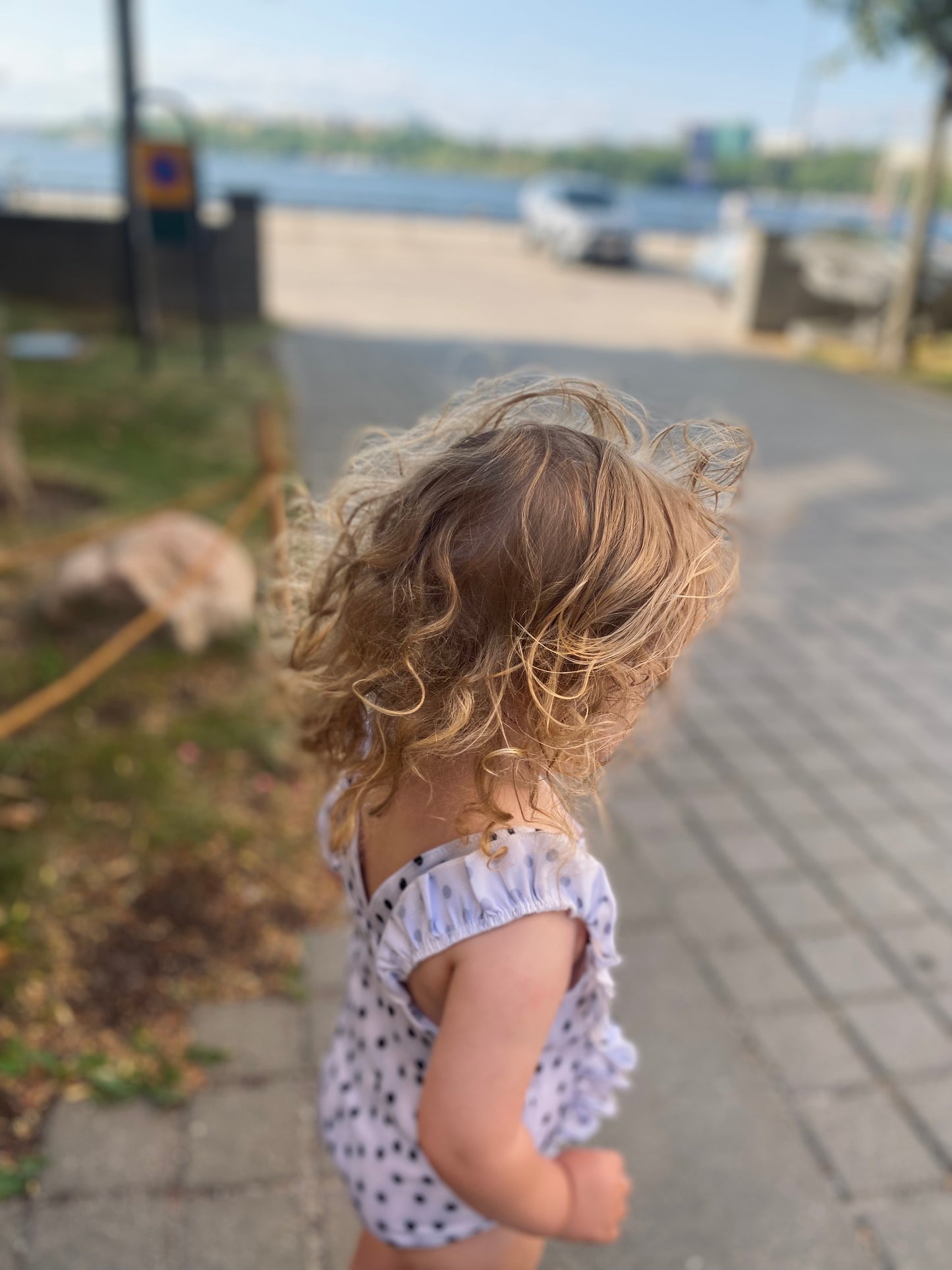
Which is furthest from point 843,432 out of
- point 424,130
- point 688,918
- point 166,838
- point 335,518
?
point 424,130

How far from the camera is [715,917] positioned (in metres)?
2.66

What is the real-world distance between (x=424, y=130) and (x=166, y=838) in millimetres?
55955

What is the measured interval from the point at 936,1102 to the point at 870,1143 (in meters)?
0.23

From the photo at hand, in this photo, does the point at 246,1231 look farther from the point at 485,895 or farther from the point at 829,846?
the point at 829,846

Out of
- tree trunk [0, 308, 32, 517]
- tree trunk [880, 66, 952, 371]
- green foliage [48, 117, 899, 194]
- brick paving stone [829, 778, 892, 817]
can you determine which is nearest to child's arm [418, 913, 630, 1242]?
brick paving stone [829, 778, 892, 817]

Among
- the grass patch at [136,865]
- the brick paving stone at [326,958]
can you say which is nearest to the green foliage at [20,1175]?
the grass patch at [136,865]

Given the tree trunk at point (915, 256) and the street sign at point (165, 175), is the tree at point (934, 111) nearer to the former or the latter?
the tree trunk at point (915, 256)

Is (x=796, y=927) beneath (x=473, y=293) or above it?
beneath

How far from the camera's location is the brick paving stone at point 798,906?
2.64m

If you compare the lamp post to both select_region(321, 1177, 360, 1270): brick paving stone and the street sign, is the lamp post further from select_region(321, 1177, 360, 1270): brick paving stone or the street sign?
select_region(321, 1177, 360, 1270): brick paving stone

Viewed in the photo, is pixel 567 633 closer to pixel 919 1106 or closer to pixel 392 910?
pixel 392 910

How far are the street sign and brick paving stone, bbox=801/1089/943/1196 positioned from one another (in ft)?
28.6

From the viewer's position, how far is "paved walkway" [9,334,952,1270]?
5.90ft

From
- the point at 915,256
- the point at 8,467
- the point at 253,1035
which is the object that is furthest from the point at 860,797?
the point at 915,256
